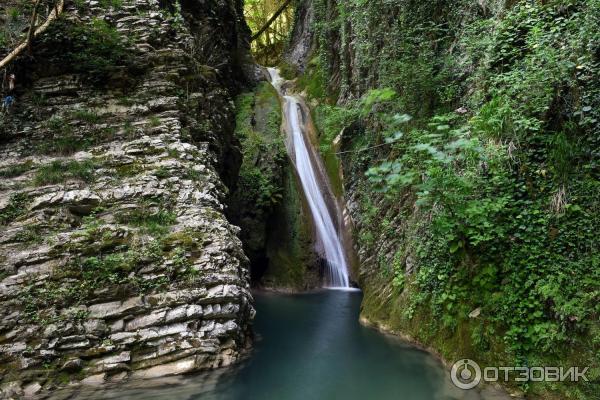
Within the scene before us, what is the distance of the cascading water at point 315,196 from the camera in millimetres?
14258

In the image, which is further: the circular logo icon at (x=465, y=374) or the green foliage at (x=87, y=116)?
the green foliage at (x=87, y=116)

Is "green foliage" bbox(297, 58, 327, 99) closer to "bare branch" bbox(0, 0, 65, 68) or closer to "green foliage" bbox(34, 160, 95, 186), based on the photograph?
"bare branch" bbox(0, 0, 65, 68)

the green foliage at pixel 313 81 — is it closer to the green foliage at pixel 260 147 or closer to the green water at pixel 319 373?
the green foliage at pixel 260 147

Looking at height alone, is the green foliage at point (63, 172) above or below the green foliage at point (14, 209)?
above

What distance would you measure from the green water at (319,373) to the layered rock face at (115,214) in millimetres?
399

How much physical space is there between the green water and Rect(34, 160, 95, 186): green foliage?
4350 mm

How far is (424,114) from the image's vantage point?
373 inches

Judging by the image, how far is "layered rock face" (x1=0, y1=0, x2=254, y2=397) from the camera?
600 centimetres

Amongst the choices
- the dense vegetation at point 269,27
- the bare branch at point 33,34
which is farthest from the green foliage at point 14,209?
the dense vegetation at point 269,27

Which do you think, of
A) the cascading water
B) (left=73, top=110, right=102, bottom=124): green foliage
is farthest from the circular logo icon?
(left=73, top=110, right=102, bottom=124): green foliage

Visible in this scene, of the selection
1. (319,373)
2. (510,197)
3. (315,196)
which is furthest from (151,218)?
(315,196)

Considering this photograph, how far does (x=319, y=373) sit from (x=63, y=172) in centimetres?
650

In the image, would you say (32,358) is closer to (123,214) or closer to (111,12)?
(123,214)

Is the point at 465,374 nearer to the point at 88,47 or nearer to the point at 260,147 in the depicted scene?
the point at 88,47
